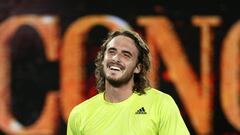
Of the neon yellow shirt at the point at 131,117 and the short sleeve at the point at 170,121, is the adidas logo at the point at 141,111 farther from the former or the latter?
the short sleeve at the point at 170,121

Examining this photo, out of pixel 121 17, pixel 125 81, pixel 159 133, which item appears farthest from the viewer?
pixel 121 17

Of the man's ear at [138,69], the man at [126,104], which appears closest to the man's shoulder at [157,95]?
the man at [126,104]

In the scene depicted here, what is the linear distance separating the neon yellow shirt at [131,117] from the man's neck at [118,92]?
0.08ft

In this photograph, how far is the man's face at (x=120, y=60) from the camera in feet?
10.1

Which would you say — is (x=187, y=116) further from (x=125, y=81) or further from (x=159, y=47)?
(x=125, y=81)

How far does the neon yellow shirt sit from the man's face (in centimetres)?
13

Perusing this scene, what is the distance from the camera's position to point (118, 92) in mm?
3174

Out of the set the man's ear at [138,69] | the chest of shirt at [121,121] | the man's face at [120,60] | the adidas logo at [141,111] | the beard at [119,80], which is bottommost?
the chest of shirt at [121,121]

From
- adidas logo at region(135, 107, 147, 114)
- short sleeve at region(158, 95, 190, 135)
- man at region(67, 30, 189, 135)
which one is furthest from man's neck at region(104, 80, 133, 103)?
short sleeve at region(158, 95, 190, 135)

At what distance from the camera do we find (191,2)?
5.95m

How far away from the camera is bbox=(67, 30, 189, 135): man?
9.78ft

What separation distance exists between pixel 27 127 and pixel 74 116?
9.25ft

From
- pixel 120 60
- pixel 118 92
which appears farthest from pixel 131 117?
pixel 120 60

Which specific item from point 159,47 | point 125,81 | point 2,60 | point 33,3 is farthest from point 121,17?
point 125,81
